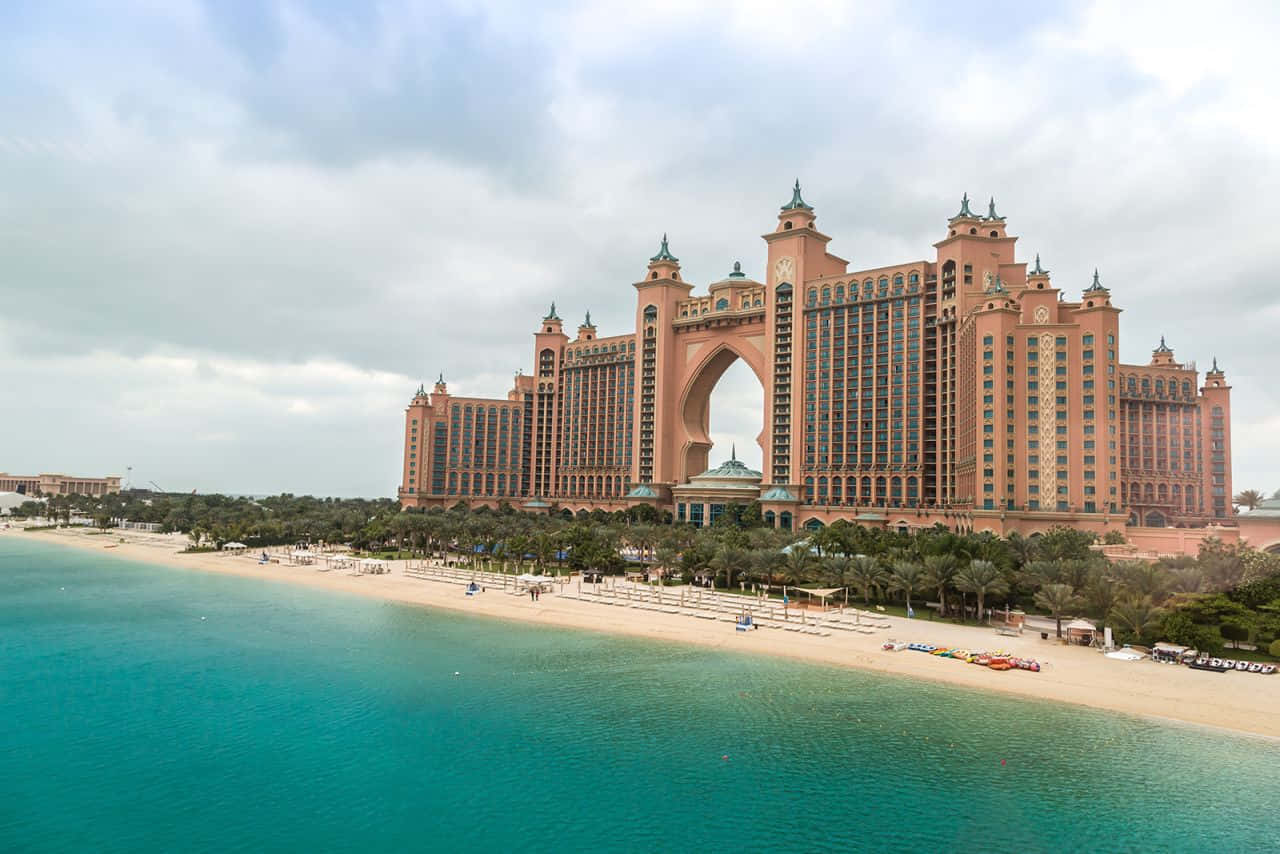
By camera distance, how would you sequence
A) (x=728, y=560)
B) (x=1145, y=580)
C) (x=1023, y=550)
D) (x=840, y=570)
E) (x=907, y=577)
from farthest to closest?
(x=728, y=560) < (x=1023, y=550) < (x=840, y=570) < (x=907, y=577) < (x=1145, y=580)

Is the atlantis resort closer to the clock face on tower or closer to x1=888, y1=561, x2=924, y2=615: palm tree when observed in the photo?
the clock face on tower

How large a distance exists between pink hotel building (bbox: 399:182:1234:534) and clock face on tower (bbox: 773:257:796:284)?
0.27 metres

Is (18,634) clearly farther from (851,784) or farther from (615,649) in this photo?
(851,784)

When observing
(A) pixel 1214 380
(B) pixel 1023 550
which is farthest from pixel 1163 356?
(B) pixel 1023 550

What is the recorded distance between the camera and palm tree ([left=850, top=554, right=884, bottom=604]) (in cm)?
6556

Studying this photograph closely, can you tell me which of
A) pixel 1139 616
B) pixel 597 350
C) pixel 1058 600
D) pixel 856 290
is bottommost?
pixel 1139 616

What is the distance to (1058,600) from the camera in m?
53.4

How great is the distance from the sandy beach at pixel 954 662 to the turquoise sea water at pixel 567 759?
2150mm

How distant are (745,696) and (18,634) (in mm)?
53758

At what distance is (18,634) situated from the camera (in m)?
58.3

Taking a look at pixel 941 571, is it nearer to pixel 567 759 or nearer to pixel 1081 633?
pixel 1081 633

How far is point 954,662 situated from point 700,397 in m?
103

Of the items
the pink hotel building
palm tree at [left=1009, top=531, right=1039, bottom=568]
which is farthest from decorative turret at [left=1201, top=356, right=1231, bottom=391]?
palm tree at [left=1009, top=531, right=1039, bottom=568]

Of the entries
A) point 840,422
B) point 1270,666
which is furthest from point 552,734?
point 840,422
